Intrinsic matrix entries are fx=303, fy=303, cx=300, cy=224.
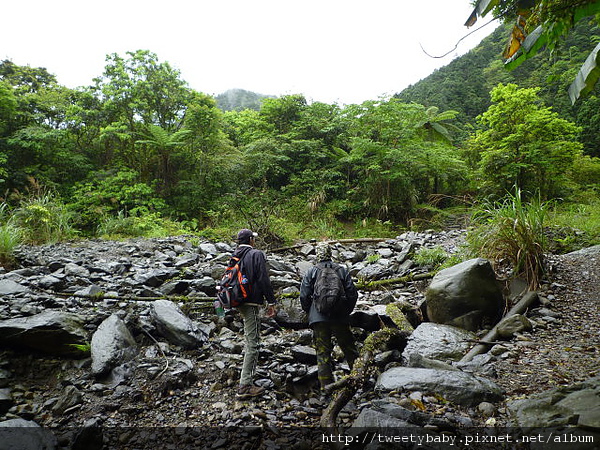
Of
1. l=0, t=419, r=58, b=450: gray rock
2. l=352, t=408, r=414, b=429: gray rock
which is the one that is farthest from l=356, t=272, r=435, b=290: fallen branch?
l=0, t=419, r=58, b=450: gray rock

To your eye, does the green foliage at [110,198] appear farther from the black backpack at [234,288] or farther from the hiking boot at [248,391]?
the hiking boot at [248,391]

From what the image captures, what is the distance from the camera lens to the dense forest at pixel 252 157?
1141 cm

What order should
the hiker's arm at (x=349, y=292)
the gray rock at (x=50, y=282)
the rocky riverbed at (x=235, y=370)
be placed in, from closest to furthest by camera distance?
the rocky riverbed at (x=235, y=370) < the hiker's arm at (x=349, y=292) < the gray rock at (x=50, y=282)

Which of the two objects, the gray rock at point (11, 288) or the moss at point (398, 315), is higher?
the gray rock at point (11, 288)

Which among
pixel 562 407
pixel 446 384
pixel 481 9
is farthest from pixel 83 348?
pixel 481 9

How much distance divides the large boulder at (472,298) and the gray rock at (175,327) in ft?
10.7

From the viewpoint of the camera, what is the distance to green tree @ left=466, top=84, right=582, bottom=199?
10797mm

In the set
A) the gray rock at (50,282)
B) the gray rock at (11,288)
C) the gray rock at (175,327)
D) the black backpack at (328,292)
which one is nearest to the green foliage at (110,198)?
the gray rock at (50,282)

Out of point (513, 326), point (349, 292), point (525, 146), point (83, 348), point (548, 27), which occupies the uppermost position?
point (525, 146)

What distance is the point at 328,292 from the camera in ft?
10.3

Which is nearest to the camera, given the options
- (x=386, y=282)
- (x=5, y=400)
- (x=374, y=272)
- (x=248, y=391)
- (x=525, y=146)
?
(x=5, y=400)

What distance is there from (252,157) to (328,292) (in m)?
12.2

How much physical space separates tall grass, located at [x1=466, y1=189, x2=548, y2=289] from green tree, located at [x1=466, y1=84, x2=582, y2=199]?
23.8 ft

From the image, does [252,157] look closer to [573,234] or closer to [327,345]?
[573,234]
